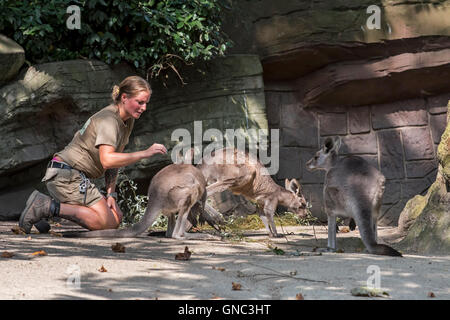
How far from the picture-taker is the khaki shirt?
5.34 m

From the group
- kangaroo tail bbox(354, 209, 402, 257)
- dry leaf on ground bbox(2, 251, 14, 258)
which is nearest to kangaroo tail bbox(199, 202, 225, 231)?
kangaroo tail bbox(354, 209, 402, 257)

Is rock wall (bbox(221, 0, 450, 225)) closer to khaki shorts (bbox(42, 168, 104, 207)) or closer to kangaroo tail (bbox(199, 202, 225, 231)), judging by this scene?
kangaroo tail (bbox(199, 202, 225, 231))

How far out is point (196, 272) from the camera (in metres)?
3.80

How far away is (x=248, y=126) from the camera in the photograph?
8500 mm

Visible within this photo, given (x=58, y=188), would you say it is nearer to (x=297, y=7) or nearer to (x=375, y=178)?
(x=375, y=178)

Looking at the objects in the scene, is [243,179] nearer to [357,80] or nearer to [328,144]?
[328,144]

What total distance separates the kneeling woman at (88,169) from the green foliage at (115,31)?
Result: 2493 mm

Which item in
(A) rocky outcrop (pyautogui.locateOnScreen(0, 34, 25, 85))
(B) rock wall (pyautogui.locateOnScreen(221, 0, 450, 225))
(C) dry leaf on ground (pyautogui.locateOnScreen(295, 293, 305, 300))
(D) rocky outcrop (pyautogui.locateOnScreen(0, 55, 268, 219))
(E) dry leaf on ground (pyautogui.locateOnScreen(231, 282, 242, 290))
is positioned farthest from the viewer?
(B) rock wall (pyautogui.locateOnScreen(221, 0, 450, 225))

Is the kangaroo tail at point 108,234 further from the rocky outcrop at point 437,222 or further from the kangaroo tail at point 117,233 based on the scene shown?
the rocky outcrop at point 437,222

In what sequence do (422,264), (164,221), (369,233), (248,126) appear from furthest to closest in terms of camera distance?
(248,126), (164,221), (369,233), (422,264)

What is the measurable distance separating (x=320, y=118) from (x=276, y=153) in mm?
991

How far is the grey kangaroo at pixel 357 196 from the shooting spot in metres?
4.83

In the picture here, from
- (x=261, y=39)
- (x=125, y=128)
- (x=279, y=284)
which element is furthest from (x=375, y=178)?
(x=261, y=39)

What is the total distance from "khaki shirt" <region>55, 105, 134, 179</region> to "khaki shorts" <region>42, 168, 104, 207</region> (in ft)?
0.33
